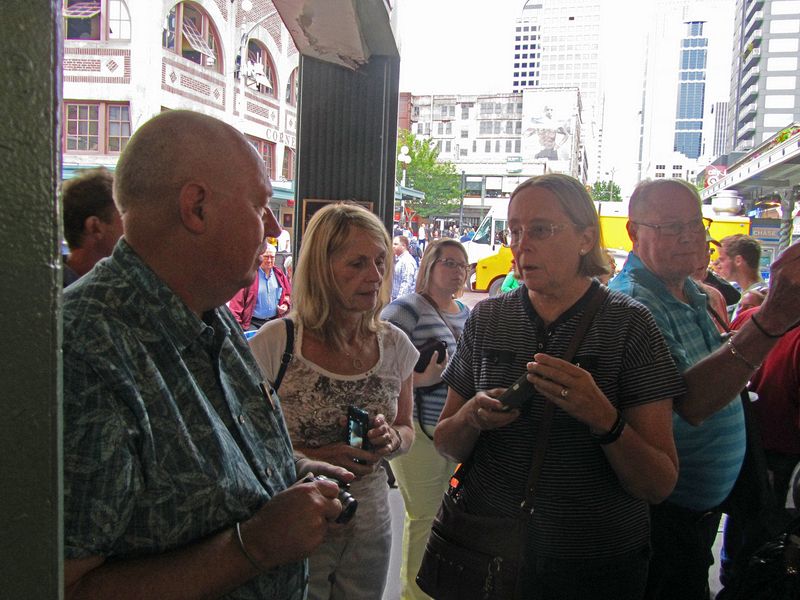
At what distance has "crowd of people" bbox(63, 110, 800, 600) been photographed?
3.14ft

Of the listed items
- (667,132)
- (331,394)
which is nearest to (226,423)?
(331,394)

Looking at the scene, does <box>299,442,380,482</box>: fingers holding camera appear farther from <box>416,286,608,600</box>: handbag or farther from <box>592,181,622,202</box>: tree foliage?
<box>592,181,622,202</box>: tree foliage

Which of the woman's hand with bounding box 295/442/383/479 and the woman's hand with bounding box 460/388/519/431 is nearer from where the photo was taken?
the woman's hand with bounding box 460/388/519/431

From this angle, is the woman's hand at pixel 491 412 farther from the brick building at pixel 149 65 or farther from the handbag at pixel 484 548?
the brick building at pixel 149 65

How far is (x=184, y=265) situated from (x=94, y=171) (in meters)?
1.86

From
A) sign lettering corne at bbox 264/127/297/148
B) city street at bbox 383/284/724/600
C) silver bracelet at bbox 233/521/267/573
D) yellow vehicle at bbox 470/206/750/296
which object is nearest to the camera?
silver bracelet at bbox 233/521/267/573

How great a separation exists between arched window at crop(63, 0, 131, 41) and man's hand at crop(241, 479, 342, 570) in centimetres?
2282

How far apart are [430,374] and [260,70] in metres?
24.5

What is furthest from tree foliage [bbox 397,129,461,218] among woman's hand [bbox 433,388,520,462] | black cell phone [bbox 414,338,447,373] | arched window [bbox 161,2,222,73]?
woman's hand [bbox 433,388,520,462]

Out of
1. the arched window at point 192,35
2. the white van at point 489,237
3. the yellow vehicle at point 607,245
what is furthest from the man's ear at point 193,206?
the arched window at point 192,35

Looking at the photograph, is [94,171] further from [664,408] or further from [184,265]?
[664,408]

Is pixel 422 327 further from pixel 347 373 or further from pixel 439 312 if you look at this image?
pixel 347 373

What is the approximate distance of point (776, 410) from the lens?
2.91m

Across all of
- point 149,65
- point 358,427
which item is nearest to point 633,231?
point 358,427
